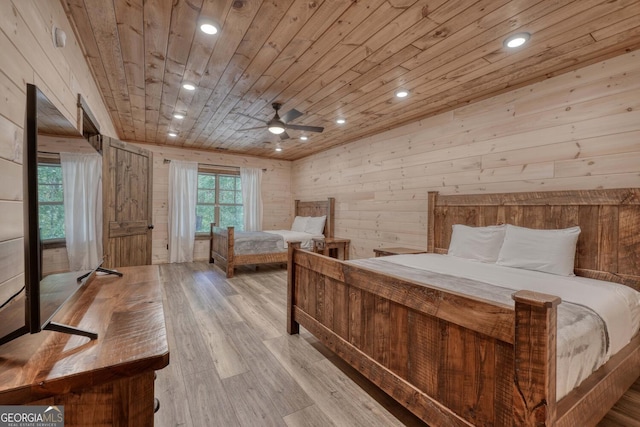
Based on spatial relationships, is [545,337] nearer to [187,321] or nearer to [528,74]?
[528,74]

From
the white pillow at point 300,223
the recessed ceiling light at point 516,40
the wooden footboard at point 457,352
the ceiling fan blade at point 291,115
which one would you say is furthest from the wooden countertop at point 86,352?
the white pillow at point 300,223

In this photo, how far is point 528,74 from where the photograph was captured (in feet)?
8.52

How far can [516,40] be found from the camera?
2.07 m

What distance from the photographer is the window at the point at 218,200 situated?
245 inches

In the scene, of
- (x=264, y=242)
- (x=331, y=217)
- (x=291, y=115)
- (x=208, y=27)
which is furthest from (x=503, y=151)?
(x=264, y=242)

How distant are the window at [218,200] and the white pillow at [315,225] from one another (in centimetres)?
174

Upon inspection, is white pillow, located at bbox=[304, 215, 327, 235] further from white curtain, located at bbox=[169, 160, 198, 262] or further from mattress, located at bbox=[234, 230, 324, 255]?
white curtain, located at bbox=[169, 160, 198, 262]

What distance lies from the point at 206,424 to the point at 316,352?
97 centimetres

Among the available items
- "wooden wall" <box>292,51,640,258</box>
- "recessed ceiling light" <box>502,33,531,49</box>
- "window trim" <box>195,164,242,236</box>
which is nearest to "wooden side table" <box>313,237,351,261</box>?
"wooden wall" <box>292,51,640,258</box>

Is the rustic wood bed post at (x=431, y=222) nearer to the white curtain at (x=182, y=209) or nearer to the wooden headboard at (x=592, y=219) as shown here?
the wooden headboard at (x=592, y=219)

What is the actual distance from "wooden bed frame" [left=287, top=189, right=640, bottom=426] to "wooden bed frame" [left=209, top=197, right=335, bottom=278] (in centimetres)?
233

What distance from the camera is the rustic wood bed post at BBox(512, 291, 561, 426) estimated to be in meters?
0.93

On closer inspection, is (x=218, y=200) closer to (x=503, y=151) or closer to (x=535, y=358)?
(x=503, y=151)

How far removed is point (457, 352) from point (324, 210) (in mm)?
4530
